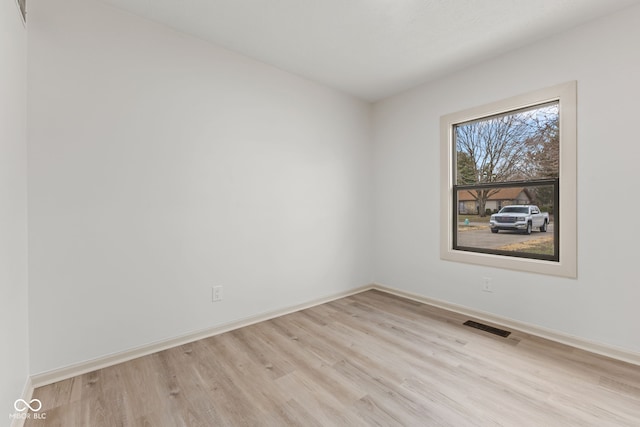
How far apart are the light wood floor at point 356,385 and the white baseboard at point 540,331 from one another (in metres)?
0.09

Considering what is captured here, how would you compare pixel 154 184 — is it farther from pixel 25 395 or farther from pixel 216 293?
pixel 25 395

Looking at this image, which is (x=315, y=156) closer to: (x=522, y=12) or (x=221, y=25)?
(x=221, y=25)

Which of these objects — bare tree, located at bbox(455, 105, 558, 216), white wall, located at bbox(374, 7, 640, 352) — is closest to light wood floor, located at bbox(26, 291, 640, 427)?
white wall, located at bbox(374, 7, 640, 352)

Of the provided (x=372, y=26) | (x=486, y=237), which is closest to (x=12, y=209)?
(x=372, y=26)

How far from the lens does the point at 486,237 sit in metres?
2.87

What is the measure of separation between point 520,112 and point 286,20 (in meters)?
2.19

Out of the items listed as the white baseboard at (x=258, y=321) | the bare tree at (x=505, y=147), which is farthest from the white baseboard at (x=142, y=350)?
the bare tree at (x=505, y=147)

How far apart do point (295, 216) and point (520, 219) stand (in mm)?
2158

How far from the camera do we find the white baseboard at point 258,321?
180cm

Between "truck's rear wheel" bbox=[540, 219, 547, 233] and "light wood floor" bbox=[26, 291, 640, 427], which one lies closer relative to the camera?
"light wood floor" bbox=[26, 291, 640, 427]

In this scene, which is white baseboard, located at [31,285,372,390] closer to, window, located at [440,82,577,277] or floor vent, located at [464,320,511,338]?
floor vent, located at [464,320,511,338]

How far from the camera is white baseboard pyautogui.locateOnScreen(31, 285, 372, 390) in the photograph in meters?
1.76

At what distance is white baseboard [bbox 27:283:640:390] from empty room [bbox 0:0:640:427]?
1cm

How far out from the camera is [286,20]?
7.00 feet
